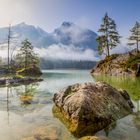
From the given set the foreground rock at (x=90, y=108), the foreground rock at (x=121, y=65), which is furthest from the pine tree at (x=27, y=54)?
the foreground rock at (x=90, y=108)

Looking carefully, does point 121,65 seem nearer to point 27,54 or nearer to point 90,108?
point 27,54

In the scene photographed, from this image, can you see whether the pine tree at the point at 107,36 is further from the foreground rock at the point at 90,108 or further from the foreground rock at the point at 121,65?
the foreground rock at the point at 90,108

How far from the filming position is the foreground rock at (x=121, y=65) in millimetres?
49344

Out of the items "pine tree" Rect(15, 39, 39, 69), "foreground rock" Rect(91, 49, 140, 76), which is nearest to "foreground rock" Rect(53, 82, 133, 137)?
"foreground rock" Rect(91, 49, 140, 76)

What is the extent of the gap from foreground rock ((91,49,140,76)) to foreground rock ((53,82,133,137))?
34.6 m

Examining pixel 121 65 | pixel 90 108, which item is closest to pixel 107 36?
pixel 121 65

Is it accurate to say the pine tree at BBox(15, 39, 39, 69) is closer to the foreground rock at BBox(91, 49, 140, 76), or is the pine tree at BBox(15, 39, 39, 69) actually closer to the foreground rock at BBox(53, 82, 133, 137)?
the foreground rock at BBox(91, 49, 140, 76)

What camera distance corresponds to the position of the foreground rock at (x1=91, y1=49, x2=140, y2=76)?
49.3 meters

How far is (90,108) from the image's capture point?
432 inches

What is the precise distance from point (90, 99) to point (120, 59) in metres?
49.2

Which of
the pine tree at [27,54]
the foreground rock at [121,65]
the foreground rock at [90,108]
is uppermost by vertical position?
the pine tree at [27,54]

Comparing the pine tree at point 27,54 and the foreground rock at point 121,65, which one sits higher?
the pine tree at point 27,54

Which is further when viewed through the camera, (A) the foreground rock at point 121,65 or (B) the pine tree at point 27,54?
Answer: (B) the pine tree at point 27,54

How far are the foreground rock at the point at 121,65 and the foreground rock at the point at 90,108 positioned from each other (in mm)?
34642
